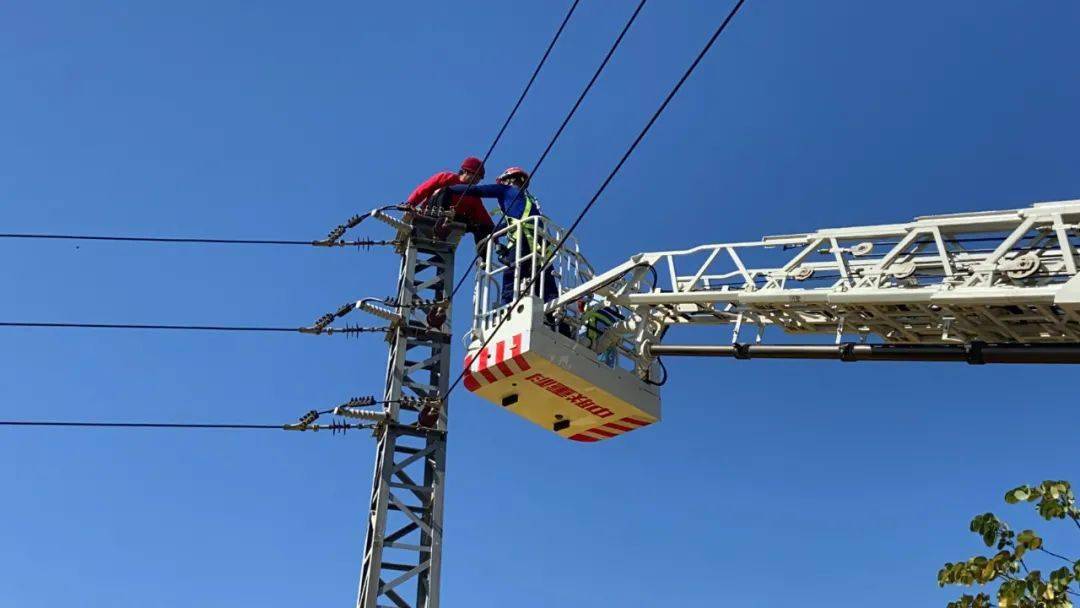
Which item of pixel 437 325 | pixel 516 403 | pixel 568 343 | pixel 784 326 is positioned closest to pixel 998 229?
pixel 784 326

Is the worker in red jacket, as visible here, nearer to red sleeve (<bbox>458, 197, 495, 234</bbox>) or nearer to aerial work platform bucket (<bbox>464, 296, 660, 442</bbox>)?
red sleeve (<bbox>458, 197, 495, 234</bbox>)

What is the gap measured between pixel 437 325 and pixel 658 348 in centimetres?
330

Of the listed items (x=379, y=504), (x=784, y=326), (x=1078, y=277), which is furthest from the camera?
(x=379, y=504)

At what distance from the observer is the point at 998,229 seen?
1151 centimetres

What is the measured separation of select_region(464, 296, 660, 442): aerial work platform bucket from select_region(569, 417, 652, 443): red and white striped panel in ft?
0.04

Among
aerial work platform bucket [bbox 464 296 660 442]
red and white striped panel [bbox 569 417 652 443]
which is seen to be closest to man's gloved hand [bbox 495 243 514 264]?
aerial work platform bucket [bbox 464 296 660 442]

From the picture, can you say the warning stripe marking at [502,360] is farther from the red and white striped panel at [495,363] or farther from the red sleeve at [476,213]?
the red sleeve at [476,213]

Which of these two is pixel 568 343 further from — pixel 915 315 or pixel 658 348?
pixel 915 315

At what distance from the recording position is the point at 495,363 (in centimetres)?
1377

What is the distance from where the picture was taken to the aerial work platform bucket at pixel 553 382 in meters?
13.6

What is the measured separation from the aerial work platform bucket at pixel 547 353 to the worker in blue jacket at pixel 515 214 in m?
0.01

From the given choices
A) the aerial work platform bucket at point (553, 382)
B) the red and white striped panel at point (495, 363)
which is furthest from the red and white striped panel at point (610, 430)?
the red and white striped panel at point (495, 363)

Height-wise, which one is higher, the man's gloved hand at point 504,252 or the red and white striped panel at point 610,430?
the man's gloved hand at point 504,252

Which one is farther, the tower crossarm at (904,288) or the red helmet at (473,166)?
the red helmet at (473,166)
